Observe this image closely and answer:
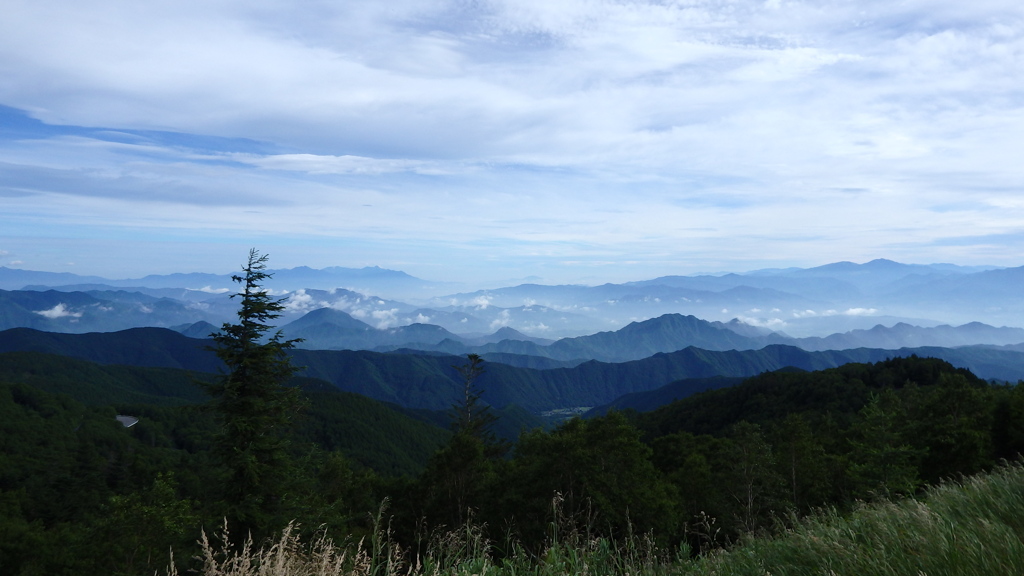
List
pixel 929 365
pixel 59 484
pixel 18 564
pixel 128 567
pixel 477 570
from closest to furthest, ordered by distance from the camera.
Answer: pixel 477 570
pixel 128 567
pixel 18 564
pixel 59 484
pixel 929 365

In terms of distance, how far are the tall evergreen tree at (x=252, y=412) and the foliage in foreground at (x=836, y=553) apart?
53.7 ft

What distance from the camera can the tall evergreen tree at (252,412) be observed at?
18.6 m

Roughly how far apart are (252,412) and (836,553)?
796 inches

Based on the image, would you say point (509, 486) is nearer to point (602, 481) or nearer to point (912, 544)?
point (602, 481)

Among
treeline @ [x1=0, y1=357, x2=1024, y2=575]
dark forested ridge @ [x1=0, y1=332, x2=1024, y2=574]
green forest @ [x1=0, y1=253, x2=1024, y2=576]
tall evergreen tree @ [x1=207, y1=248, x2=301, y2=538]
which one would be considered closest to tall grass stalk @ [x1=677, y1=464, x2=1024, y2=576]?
green forest @ [x1=0, y1=253, x2=1024, y2=576]

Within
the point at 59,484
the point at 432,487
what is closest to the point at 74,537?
the point at 432,487

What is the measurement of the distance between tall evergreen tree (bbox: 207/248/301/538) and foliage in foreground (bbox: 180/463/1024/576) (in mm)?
16360

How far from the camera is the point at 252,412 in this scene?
64.0ft

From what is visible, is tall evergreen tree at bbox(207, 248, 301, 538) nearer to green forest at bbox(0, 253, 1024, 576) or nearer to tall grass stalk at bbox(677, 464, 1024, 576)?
green forest at bbox(0, 253, 1024, 576)

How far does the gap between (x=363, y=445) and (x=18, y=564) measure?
12774 cm

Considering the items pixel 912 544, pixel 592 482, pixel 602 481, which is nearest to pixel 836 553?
pixel 912 544

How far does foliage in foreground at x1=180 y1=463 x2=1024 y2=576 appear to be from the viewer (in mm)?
2943

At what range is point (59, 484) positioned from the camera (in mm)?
78062

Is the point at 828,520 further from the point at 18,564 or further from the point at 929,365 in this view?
the point at 929,365
